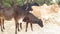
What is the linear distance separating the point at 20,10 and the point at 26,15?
0.22 ft

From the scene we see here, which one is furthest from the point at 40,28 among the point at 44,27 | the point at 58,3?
the point at 58,3

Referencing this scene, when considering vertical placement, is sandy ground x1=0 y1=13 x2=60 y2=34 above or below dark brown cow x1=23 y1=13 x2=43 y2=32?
below

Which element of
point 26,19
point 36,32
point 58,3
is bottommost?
point 36,32

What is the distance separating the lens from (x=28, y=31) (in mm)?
1758

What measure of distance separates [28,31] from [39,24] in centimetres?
11

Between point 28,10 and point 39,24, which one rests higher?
point 28,10

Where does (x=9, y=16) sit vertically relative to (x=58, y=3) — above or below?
below

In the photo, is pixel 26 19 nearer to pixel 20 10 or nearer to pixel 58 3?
pixel 20 10

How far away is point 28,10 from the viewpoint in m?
1.77

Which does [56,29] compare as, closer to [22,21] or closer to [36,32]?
[36,32]

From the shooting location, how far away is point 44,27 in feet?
5.75

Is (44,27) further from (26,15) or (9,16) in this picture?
(9,16)

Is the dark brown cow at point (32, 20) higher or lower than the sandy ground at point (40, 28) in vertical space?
higher

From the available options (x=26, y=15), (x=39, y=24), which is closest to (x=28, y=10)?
(x=26, y=15)
